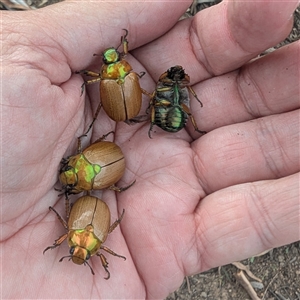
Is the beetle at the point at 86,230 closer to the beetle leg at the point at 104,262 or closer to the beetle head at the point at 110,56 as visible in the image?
the beetle leg at the point at 104,262

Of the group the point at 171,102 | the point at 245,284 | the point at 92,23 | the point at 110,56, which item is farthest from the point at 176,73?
the point at 245,284

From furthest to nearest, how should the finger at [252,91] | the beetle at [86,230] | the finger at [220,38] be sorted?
the finger at [252,91]
the beetle at [86,230]
the finger at [220,38]

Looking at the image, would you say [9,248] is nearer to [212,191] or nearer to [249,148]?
[212,191]

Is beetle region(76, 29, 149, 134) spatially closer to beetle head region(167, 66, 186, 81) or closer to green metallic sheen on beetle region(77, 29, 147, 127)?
green metallic sheen on beetle region(77, 29, 147, 127)

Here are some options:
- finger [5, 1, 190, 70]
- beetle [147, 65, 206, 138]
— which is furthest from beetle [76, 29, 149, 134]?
beetle [147, 65, 206, 138]

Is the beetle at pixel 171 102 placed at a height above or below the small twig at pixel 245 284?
above

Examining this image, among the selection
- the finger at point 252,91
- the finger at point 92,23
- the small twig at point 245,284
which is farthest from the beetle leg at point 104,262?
the small twig at point 245,284
